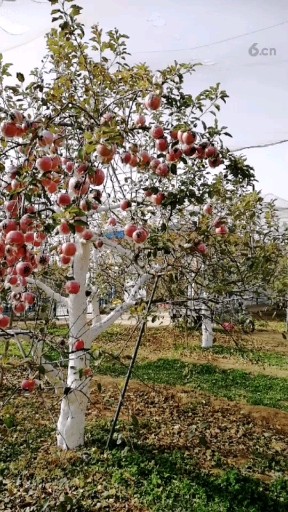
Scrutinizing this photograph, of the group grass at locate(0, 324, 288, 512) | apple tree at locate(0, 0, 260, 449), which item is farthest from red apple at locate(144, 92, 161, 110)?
grass at locate(0, 324, 288, 512)

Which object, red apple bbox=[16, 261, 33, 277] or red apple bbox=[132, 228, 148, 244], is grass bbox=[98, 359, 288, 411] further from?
red apple bbox=[16, 261, 33, 277]

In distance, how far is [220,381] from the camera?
573 cm

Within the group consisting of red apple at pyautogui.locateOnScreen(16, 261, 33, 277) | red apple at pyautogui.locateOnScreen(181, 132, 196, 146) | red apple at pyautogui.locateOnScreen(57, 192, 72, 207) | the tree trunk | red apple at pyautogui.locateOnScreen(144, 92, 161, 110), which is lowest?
the tree trunk

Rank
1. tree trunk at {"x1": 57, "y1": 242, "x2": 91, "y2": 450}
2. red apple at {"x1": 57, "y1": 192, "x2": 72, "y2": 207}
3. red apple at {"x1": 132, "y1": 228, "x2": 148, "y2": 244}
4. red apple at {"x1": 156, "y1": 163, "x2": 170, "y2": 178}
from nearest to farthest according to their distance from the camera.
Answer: red apple at {"x1": 57, "y1": 192, "x2": 72, "y2": 207} < red apple at {"x1": 132, "y1": 228, "x2": 148, "y2": 244} < red apple at {"x1": 156, "y1": 163, "x2": 170, "y2": 178} < tree trunk at {"x1": 57, "y1": 242, "x2": 91, "y2": 450}

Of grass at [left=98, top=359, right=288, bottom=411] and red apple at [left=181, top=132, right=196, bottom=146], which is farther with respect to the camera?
grass at [left=98, top=359, right=288, bottom=411]

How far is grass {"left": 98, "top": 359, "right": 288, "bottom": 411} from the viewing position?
5090 millimetres

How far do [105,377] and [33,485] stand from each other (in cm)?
261

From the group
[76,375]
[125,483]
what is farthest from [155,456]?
[76,375]

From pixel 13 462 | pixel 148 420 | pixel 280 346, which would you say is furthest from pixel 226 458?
pixel 280 346

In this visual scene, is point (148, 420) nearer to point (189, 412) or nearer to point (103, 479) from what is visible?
point (189, 412)

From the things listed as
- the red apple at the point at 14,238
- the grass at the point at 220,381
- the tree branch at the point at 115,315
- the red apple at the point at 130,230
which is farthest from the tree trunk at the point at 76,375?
the red apple at the point at 14,238

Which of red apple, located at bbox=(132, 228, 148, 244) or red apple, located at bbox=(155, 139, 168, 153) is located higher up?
red apple, located at bbox=(155, 139, 168, 153)

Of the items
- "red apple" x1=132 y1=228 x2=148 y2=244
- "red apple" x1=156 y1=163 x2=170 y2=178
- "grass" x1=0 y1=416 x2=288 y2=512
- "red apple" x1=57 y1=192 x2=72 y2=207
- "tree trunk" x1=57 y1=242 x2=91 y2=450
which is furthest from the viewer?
"tree trunk" x1=57 y1=242 x2=91 y2=450

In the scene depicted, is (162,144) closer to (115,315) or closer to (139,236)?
(139,236)
